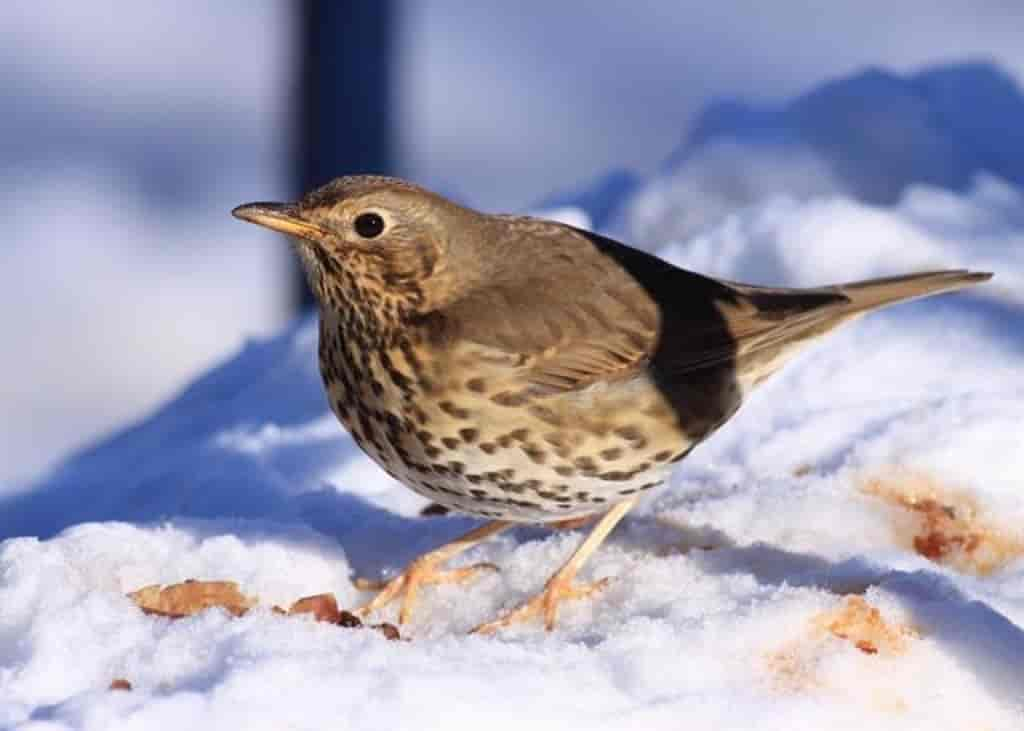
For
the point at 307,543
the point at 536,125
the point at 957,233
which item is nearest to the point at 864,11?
the point at 536,125

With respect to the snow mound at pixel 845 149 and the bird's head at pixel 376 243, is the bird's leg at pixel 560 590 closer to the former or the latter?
the bird's head at pixel 376 243

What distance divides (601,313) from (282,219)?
2.14 ft

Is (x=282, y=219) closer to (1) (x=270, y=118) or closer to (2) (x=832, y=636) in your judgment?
(2) (x=832, y=636)

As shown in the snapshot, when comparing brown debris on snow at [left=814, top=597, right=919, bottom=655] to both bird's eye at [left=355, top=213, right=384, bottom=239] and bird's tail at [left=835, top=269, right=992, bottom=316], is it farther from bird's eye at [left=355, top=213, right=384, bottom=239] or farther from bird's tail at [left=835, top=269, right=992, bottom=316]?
bird's eye at [left=355, top=213, right=384, bottom=239]

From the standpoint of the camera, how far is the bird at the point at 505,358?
12.7 feet

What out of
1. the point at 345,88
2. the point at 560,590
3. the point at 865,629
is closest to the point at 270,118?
the point at 345,88

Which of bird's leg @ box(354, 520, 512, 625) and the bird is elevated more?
the bird

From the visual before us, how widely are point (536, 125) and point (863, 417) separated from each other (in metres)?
6.37

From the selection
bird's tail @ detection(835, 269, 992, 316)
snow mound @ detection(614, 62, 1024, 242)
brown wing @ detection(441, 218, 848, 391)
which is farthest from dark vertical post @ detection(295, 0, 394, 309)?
bird's tail @ detection(835, 269, 992, 316)

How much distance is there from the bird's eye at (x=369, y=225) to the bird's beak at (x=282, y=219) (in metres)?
0.07

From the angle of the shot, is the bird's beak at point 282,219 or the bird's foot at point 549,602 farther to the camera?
the bird's beak at point 282,219

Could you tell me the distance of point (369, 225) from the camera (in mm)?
3955

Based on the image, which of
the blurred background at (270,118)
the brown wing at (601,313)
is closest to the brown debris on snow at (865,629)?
the brown wing at (601,313)

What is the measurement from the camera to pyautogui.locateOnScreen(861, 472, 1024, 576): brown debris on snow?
3.98m
